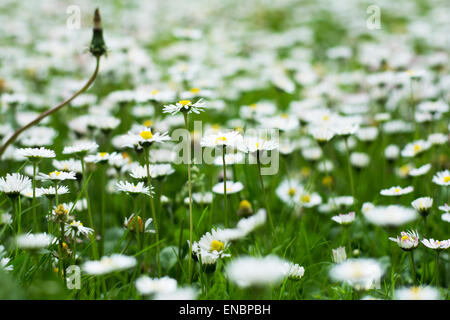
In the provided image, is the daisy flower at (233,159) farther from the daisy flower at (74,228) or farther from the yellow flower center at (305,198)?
the daisy flower at (74,228)

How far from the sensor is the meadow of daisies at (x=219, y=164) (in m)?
0.97

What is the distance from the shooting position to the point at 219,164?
1.27 meters

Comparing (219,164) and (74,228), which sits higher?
(219,164)

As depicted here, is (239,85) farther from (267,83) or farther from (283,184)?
(283,184)

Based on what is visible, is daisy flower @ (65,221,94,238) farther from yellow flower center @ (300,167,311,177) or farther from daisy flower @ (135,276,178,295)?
yellow flower center @ (300,167,311,177)

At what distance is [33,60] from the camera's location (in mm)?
2451

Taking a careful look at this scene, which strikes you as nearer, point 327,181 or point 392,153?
point 327,181

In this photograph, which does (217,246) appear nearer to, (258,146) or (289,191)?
(258,146)

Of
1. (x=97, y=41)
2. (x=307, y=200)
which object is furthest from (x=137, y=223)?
(x=307, y=200)

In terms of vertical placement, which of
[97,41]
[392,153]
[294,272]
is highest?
[97,41]

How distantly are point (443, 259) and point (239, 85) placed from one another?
1.49 m

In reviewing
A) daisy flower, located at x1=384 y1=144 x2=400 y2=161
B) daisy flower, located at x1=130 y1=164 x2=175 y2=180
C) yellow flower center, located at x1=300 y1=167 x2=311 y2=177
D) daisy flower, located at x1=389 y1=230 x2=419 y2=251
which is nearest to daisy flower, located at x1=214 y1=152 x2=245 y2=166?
daisy flower, located at x1=130 y1=164 x2=175 y2=180

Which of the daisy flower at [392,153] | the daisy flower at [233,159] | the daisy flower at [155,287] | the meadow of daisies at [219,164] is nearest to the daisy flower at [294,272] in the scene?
the meadow of daisies at [219,164]

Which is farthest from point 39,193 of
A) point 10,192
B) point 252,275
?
point 252,275
